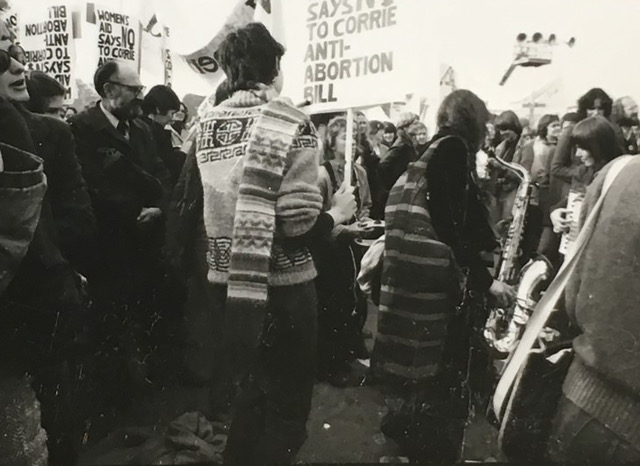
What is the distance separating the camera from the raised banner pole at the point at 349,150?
106 inches

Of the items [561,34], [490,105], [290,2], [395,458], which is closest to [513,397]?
[395,458]

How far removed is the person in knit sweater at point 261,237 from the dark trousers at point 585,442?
107cm

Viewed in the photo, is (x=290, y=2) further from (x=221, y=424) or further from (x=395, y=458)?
(x=395, y=458)

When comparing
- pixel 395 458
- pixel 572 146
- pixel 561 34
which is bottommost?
pixel 395 458

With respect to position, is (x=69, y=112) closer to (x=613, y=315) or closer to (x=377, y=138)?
(x=377, y=138)

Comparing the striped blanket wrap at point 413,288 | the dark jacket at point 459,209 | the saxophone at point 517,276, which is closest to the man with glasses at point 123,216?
the striped blanket wrap at point 413,288

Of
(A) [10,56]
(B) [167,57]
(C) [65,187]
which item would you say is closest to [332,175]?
(B) [167,57]

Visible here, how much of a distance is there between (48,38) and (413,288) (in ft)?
6.21

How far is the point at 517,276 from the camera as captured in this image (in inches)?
107

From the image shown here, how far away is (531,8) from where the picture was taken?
2.66m

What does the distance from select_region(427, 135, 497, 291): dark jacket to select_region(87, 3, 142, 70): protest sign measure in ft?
4.43

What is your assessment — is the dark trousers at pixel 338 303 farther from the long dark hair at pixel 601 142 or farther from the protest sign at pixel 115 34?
the protest sign at pixel 115 34

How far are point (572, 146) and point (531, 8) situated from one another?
617 mm

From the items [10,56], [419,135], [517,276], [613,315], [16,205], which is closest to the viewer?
[613,315]
